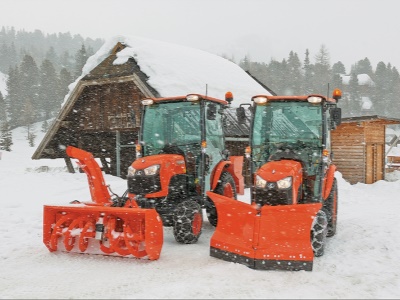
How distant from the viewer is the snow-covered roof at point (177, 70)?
47.4 feet

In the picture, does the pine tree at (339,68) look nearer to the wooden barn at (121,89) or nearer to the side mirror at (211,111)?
the wooden barn at (121,89)

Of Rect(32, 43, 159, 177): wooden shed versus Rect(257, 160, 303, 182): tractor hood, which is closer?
Rect(257, 160, 303, 182): tractor hood

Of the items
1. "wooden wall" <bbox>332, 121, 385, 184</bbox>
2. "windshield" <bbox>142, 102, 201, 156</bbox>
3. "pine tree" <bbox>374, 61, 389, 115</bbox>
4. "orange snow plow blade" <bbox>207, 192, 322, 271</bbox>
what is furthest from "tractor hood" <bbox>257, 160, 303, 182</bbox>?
"pine tree" <bbox>374, 61, 389, 115</bbox>

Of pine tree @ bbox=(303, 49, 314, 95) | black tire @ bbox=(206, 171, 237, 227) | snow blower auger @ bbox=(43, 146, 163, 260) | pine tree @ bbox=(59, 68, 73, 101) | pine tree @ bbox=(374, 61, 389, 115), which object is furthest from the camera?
pine tree @ bbox=(374, 61, 389, 115)

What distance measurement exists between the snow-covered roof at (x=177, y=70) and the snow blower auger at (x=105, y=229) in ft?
25.8

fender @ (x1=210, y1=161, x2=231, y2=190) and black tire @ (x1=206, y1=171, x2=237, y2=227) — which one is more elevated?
fender @ (x1=210, y1=161, x2=231, y2=190)

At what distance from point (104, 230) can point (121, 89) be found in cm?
1060

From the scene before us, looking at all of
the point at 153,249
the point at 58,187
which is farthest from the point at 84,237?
the point at 58,187

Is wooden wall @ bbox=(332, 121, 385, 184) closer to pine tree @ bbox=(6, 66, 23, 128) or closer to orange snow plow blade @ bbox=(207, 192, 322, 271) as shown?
orange snow plow blade @ bbox=(207, 192, 322, 271)

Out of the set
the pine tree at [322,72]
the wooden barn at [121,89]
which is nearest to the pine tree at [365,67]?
the pine tree at [322,72]

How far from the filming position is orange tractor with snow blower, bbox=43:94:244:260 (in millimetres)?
5605

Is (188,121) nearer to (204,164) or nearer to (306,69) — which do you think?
(204,164)


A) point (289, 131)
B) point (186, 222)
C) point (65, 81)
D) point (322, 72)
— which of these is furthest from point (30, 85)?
point (289, 131)

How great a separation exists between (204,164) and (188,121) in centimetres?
89
